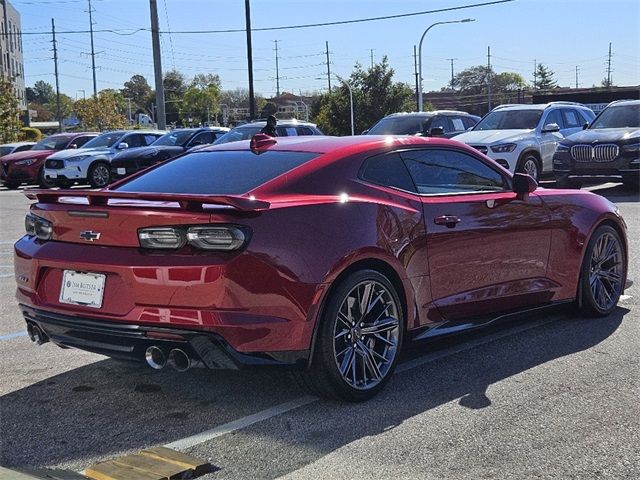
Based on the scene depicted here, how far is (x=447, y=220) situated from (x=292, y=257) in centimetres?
130

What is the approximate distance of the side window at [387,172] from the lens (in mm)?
4824

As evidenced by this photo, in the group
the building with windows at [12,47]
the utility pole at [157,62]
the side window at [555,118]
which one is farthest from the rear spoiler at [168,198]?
the building with windows at [12,47]

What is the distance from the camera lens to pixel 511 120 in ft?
56.0

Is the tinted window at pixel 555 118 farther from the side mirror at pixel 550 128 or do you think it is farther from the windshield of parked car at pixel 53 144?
the windshield of parked car at pixel 53 144

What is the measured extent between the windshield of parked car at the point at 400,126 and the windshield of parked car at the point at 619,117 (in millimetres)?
3588

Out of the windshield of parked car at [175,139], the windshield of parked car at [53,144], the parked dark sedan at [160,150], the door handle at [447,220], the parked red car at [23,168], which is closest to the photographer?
the door handle at [447,220]

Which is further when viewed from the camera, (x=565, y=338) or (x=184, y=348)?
(x=565, y=338)

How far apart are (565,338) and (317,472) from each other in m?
2.82

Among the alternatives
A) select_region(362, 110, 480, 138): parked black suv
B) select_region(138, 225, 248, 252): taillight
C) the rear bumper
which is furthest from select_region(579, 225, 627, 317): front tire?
select_region(362, 110, 480, 138): parked black suv

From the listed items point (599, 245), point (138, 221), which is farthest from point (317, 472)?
point (599, 245)

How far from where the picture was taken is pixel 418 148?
5215mm

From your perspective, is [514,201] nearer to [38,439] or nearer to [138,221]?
[138,221]

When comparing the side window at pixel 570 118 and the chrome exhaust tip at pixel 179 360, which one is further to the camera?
the side window at pixel 570 118

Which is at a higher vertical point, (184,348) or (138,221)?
(138,221)
